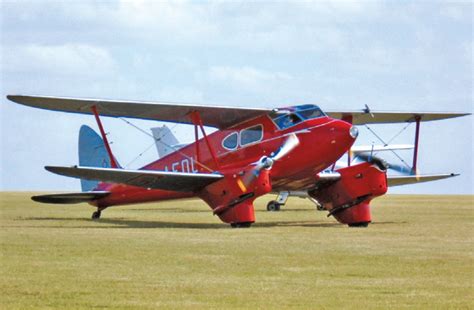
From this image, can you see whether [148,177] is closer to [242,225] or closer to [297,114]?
[242,225]

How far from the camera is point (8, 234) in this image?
19594mm

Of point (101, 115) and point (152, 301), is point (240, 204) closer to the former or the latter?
point (101, 115)

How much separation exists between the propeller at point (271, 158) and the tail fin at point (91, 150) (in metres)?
8.87

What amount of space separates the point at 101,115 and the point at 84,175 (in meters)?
2.72

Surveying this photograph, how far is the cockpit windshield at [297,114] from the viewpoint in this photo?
23.2 metres

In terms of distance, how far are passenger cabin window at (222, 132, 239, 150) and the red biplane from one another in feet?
0.10

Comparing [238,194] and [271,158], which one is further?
[271,158]

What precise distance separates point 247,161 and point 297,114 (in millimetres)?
1812

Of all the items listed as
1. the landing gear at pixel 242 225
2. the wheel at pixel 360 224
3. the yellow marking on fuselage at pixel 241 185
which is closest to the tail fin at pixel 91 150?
the landing gear at pixel 242 225

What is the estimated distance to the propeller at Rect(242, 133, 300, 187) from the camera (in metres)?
22.2

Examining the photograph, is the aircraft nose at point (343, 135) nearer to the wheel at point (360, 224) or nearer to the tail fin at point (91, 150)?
the wheel at point (360, 224)

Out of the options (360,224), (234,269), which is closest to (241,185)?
(360,224)

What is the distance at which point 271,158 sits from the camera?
2298 cm

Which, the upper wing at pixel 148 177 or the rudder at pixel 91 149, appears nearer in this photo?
the upper wing at pixel 148 177
